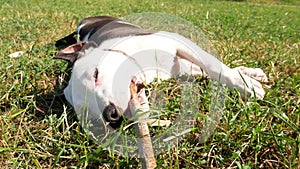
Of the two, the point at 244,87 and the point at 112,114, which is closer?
the point at 112,114

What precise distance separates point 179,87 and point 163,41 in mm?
400

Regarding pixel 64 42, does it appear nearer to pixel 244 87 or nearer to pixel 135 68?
pixel 135 68

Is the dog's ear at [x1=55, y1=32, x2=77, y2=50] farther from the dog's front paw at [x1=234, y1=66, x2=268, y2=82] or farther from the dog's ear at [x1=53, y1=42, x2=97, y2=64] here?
the dog's front paw at [x1=234, y1=66, x2=268, y2=82]

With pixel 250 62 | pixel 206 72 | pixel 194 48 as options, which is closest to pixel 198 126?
pixel 206 72

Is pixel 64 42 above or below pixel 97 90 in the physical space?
below

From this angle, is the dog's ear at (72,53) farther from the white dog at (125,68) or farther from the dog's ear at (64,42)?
the dog's ear at (64,42)

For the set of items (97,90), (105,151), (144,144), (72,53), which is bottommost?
(105,151)

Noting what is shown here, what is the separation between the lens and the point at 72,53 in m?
2.88

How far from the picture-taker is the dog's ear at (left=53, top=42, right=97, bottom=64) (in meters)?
2.80

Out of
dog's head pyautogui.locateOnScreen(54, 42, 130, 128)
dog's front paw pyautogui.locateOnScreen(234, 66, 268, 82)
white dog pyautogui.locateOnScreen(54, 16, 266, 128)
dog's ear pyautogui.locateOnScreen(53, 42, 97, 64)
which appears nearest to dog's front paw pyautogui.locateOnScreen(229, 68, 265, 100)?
white dog pyautogui.locateOnScreen(54, 16, 266, 128)

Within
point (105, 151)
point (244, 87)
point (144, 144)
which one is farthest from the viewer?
point (244, 87)

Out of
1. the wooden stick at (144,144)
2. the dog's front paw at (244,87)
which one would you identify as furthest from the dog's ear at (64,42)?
the wooden stick at (144,144)

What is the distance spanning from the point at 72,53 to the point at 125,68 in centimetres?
67

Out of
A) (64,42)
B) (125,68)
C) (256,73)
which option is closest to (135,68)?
(125,68)
